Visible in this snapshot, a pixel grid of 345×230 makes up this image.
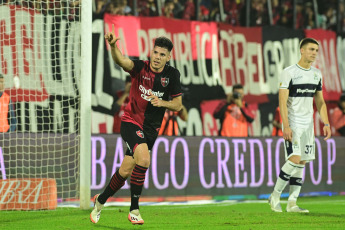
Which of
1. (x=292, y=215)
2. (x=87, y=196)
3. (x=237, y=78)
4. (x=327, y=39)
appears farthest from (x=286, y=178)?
(x=327, y=39)

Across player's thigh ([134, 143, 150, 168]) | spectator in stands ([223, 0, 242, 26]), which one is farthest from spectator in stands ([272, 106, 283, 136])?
player's thigh ([134, 143, 150, 168])

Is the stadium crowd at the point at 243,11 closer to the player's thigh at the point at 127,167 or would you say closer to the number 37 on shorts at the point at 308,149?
the number 37 on shorts at the point at 308,149

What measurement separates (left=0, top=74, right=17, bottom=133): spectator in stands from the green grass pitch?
4.54 ft

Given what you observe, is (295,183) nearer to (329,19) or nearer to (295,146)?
(295,146)

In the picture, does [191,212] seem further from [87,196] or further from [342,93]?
[342,93]

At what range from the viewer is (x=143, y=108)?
7391 millimetres

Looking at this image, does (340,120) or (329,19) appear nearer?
(340,120)

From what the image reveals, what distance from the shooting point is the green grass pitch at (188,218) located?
25.1 ft

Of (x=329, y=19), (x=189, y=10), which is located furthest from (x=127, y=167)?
(x=329, y=19)

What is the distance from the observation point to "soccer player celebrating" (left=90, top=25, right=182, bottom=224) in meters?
7.25

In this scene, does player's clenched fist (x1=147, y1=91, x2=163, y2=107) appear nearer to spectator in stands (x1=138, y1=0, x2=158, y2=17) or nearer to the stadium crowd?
the stadium crowd

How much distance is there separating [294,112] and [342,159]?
17.0 feet

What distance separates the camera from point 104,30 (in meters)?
13.9

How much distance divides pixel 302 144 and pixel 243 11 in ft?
27.7
